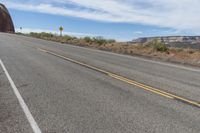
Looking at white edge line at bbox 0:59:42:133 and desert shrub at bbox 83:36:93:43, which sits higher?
white edge line at bbox 0:59:42:133

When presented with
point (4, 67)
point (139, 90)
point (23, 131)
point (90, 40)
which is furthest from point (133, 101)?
point (90, 40)

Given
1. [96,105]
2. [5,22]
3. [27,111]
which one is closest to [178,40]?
[96,105]

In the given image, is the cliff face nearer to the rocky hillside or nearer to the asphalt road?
the rocky hillside

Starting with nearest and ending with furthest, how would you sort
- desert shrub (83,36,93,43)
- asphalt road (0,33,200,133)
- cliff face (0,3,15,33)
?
1. asphalt road (0,33,200,133)
2. desert shrub (83,36,93,43)
3. cliff face (0,3,15,33)

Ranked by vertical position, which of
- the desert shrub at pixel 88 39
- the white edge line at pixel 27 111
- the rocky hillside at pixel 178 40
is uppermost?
the white edge line at pixel 27 111

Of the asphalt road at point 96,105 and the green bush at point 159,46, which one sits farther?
the green bush at point 159,46

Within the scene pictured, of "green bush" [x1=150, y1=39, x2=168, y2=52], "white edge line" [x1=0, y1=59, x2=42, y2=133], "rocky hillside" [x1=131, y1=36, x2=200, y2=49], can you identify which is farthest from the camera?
"rocky hillside" [x1=131, y1=36, x2=200, y2=49]

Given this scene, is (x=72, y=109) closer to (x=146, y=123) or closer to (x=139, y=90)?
(x=146, y=123)

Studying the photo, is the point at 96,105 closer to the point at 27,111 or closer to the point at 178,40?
the point at 27,111

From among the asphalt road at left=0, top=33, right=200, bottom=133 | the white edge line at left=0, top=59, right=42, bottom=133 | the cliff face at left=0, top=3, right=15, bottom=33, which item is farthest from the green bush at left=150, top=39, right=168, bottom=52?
the cliff face at left=0, top=3, right=15, bottom=33

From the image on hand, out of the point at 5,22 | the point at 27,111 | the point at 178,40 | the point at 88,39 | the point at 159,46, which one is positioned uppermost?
the point at 27,111

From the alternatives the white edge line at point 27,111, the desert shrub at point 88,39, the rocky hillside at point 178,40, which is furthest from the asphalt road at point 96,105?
the desert shrub at point 88,39

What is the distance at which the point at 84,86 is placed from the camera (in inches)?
384

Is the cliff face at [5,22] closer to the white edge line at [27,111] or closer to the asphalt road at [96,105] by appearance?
the asphalt road at [96,105]
